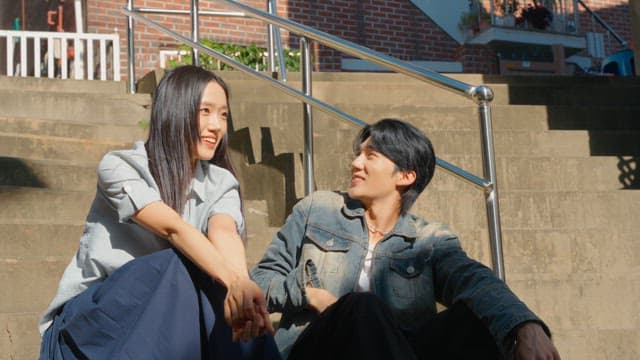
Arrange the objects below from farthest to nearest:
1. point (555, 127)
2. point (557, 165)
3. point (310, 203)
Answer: point (555, 127), point (557, 165), point (310, 203)

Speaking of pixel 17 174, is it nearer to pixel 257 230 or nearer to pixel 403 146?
pixel 257 230

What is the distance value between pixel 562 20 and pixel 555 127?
17.6 feet

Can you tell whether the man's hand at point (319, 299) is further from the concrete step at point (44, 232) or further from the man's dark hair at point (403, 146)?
the concrete step at point (44, 232)

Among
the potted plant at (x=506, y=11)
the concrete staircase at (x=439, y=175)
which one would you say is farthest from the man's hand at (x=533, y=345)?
the potted plant at (x=506, y=11)

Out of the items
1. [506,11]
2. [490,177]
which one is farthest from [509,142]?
[506,11]

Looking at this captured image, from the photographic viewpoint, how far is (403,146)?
8.55 feet

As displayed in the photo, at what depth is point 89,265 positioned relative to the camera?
6.89 feet

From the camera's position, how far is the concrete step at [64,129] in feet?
15.3

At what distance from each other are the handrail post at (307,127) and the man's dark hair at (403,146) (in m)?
1.00

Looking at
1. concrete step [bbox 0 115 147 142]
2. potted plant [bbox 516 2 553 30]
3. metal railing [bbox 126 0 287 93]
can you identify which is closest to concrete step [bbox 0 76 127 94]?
metal railing [bbox 126 0 287 93]

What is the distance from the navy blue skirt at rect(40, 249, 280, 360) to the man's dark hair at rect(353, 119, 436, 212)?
2.57 feet

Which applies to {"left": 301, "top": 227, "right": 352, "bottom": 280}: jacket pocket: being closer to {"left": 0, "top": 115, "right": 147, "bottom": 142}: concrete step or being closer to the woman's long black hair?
the woman's long black hair

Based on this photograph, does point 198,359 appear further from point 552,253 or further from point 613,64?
point 613,64

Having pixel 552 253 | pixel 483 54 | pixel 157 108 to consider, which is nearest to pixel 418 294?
pixel 157 108
